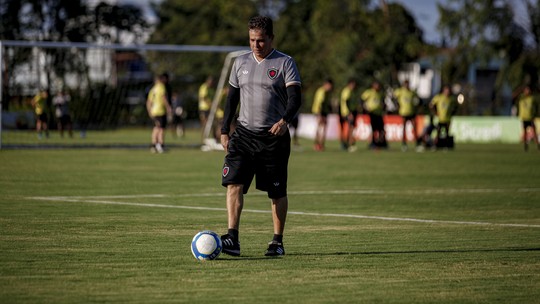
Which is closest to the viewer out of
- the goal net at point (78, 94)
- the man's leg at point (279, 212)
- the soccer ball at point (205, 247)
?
the soccer ball at point (205, 247)

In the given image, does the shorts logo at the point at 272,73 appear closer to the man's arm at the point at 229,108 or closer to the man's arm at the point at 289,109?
the man's arm at the point at 289,109

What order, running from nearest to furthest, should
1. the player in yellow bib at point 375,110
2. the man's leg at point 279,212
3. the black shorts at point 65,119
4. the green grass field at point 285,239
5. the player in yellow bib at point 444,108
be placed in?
the green grass field at point 285,239, the man's leg at point 279,212, the player in yellow bib at point 375,110, the player in yellow bib at point 444,108, the black shorts at point 65,119

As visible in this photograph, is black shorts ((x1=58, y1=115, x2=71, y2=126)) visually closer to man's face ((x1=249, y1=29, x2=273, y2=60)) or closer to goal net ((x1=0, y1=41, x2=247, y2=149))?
goal net ((x1=0, y1=41, x2=247, y2=149))

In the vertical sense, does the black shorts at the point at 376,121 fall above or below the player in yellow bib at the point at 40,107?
below

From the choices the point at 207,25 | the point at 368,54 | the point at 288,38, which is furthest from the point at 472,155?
the point at 207,25

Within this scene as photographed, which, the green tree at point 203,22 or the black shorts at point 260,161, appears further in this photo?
the green tree at point 203,22

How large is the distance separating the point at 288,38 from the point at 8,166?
5825cm

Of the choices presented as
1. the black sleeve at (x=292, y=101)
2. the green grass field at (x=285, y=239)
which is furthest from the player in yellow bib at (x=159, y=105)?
the black sleeve at (x=292, y=101)

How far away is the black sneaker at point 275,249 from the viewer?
959 centimetres

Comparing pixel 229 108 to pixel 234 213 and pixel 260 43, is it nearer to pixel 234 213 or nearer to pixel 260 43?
pixel 260 43

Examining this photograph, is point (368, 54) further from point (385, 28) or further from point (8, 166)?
point (8, 166)

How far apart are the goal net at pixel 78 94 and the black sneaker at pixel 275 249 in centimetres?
2106

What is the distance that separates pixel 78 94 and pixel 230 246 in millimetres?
27577

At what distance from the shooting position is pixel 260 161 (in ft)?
31.8
